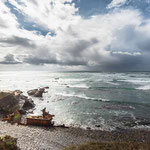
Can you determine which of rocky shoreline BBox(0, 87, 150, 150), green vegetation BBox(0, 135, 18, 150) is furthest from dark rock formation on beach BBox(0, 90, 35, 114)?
green vegetation BBox(0, 135, 18, 150)

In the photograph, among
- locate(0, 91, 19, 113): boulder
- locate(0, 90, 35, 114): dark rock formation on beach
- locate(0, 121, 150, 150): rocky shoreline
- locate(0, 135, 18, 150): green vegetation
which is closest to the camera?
locate(0, 135, 18, 150): green vegetation

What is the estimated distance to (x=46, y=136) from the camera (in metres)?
14.0

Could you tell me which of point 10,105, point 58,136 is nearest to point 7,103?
point 10,105

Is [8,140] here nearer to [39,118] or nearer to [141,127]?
[39,118]

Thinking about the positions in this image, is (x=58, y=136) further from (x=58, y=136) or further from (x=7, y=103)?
(x=7, y=103)

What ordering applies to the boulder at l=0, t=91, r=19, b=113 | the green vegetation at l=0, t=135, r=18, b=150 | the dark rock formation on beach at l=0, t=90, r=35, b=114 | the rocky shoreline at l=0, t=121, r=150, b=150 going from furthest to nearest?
1. the boulder at l=0, t=91, r=19, b=113
2. the dark rock formation on beach at l=0, t=90, r=35, b=114
3. the rocky shoreline at l=0, t=121, r=150, b=150
4. the green vegetation at l=0, t=135, r=18, b=150

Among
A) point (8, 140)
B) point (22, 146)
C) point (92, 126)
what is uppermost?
point (8, 140)

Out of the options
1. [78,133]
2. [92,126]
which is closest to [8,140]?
[78,133]

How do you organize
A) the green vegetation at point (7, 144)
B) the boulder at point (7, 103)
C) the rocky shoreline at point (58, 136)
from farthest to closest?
the boulder at point (7, 103)
the rocky shoreline at point (58, 136)
the green vegetation at point (7, 144)

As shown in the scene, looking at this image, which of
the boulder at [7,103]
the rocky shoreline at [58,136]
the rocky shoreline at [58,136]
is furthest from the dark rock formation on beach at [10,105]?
the rocky shoreline at [58,136]

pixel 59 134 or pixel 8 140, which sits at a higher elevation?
pixel 8 140

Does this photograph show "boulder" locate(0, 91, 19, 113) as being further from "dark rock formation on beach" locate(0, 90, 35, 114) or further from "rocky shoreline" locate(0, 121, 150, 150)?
"rocky shoreline" locate(0, 121, 150, 150)

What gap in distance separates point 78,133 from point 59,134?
8.78ft

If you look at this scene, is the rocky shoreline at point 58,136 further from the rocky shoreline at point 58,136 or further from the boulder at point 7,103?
the boulder at point 7,103
